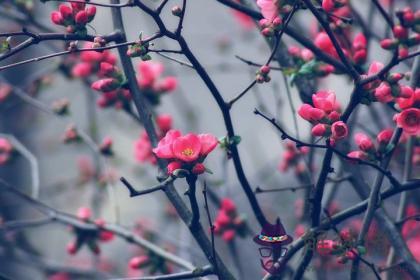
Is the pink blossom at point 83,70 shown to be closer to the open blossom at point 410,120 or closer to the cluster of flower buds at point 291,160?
the cluster of flower buds at point 291,160

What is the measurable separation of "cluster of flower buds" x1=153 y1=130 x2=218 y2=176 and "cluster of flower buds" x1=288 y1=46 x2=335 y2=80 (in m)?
0.56

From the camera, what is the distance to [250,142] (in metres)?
5.49

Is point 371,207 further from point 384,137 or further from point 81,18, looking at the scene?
point 81,18

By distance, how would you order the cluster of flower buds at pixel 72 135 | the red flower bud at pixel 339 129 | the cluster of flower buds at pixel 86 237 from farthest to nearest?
1. the cluster of flower buds at pixel 72 135
2. the cluster of flower buds at pixel 86 237
3. the red flower bud at pixel 339 129

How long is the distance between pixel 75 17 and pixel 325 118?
2.72 ft

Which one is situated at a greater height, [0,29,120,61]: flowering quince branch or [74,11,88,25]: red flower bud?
[74,11,88,25]: red flower bud

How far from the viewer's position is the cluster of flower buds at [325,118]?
176 centimetres

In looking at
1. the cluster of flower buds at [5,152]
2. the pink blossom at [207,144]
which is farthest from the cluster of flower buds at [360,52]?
the cluster of flower buds at [5,152]

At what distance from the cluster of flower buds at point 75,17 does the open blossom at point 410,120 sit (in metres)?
0.99

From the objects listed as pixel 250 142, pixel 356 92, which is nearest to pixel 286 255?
pixel 356 92

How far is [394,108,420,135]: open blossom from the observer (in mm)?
A: 1835

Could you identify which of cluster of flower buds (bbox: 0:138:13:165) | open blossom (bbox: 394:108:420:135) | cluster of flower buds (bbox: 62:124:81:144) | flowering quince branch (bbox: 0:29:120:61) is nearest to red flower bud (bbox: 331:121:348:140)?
open blossom (bbox: 394:108:420:135)

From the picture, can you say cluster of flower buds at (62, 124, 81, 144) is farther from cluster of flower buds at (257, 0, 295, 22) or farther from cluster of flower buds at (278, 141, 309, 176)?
cluster of flower buds at (257, 0, 295, 22)

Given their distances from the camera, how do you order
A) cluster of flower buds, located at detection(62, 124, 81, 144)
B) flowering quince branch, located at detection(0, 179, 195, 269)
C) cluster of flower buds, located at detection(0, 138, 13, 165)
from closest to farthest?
A: flowering quince branch, located at detection(0, 179, 195, 269) < cluster of flower buds, located at detection(62, 124, 81, 144) < cluster of flower buds, located at detection(0, 138, 13, 165)
